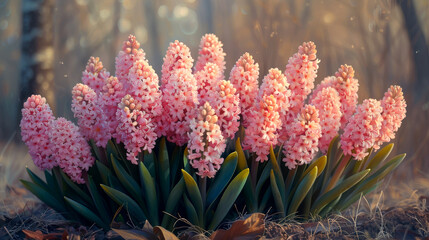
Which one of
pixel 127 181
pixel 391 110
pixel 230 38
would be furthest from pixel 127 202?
pixel 230 38

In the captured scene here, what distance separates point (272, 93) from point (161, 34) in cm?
448

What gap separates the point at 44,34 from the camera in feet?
14.4

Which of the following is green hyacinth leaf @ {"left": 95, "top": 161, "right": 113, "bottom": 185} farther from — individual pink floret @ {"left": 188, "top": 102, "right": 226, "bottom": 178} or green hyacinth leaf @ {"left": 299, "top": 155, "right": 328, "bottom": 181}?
green hyacinth leaf @ {"left": 299, "top": 155, "right": 328, "bottom": 181}

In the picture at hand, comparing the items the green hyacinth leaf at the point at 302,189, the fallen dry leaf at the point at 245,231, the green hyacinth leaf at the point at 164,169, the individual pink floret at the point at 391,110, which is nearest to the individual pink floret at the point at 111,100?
the green hyacinth leaf at the point at 164,169

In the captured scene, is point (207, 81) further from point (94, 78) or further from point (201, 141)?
point (94, 78)

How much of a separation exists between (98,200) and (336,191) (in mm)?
1213

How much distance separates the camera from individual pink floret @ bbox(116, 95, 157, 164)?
6.78 feet

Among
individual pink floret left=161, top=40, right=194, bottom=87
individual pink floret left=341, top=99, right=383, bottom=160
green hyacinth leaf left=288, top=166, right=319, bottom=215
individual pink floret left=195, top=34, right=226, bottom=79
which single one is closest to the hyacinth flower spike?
individual pink floret left=341, top=99, right=383, bottom=160

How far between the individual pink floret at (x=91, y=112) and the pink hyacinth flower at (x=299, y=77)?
882 mm

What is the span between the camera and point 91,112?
7.41 ft

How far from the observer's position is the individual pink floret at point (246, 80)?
2.29 meters

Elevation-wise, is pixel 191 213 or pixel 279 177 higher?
pixel 279 177

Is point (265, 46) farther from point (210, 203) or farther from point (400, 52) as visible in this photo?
point (210, 203)

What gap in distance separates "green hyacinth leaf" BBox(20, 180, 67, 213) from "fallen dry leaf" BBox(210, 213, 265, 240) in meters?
0.92
